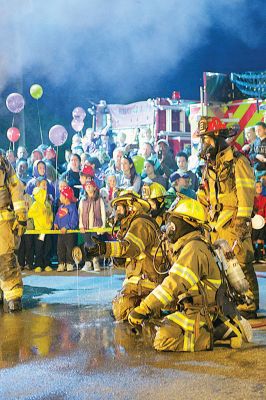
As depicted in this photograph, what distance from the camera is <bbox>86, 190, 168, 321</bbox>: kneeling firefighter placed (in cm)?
684

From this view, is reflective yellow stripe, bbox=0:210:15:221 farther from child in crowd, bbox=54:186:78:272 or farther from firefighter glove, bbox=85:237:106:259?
child in crowd, bbox=54:186:78:272

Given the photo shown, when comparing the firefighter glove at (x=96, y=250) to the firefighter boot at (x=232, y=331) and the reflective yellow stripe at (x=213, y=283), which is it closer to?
the reflective yellow stripe at (x=213, y=283)

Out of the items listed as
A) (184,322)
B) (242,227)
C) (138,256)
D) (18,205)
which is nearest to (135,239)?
(138,256)

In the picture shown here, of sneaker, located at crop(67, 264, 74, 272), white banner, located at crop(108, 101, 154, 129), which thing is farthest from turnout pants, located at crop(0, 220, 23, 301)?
white banner, located at crop(108, 101, 154, 129)

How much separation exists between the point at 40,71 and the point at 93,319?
350 inches

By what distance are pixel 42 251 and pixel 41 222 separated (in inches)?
18.4

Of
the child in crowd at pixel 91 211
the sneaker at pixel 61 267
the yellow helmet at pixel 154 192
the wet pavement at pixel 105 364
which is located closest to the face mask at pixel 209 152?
the yellow helmet at pixel 154 192

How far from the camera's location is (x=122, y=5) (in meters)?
13.9

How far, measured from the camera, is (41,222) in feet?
38.4

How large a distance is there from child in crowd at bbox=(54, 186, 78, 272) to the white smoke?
10.8 feet

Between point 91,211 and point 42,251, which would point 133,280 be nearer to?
point 91,211

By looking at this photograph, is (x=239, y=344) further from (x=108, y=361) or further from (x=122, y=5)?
(x=122, y=5)

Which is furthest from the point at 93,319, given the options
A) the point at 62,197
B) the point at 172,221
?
the point at 62,197

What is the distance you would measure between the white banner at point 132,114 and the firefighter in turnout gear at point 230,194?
249 inches
